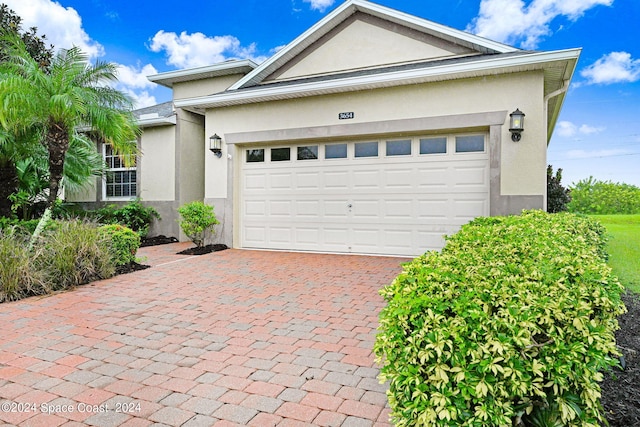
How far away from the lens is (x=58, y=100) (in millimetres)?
6930

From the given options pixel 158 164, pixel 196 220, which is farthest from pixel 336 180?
pixel 158 164

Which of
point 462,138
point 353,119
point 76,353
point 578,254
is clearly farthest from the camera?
point 353,119

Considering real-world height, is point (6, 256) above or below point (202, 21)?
below

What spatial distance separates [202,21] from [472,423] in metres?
18.9

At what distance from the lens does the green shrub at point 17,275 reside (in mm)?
5469

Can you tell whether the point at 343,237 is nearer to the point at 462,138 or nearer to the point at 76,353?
the point at 462,138

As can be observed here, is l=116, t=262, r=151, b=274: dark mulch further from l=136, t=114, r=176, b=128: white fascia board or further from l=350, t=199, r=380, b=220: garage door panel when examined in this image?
l=136, t=114, r=176, b=128: white fascia board

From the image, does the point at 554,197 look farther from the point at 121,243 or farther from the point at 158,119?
the point at 158,119

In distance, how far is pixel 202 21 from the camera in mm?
17203

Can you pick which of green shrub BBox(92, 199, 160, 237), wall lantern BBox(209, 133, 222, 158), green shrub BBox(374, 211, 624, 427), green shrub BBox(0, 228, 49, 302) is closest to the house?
wall lantern BBox(209, 133, 222, 158)

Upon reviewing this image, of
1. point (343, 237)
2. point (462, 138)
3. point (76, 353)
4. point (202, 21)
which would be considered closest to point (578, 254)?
point (76, 353)

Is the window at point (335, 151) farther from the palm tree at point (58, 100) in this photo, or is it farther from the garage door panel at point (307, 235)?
the palm tree at point (58, 100)

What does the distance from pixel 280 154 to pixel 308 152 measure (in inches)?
30.5

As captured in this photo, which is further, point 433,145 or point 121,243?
point 433,145
